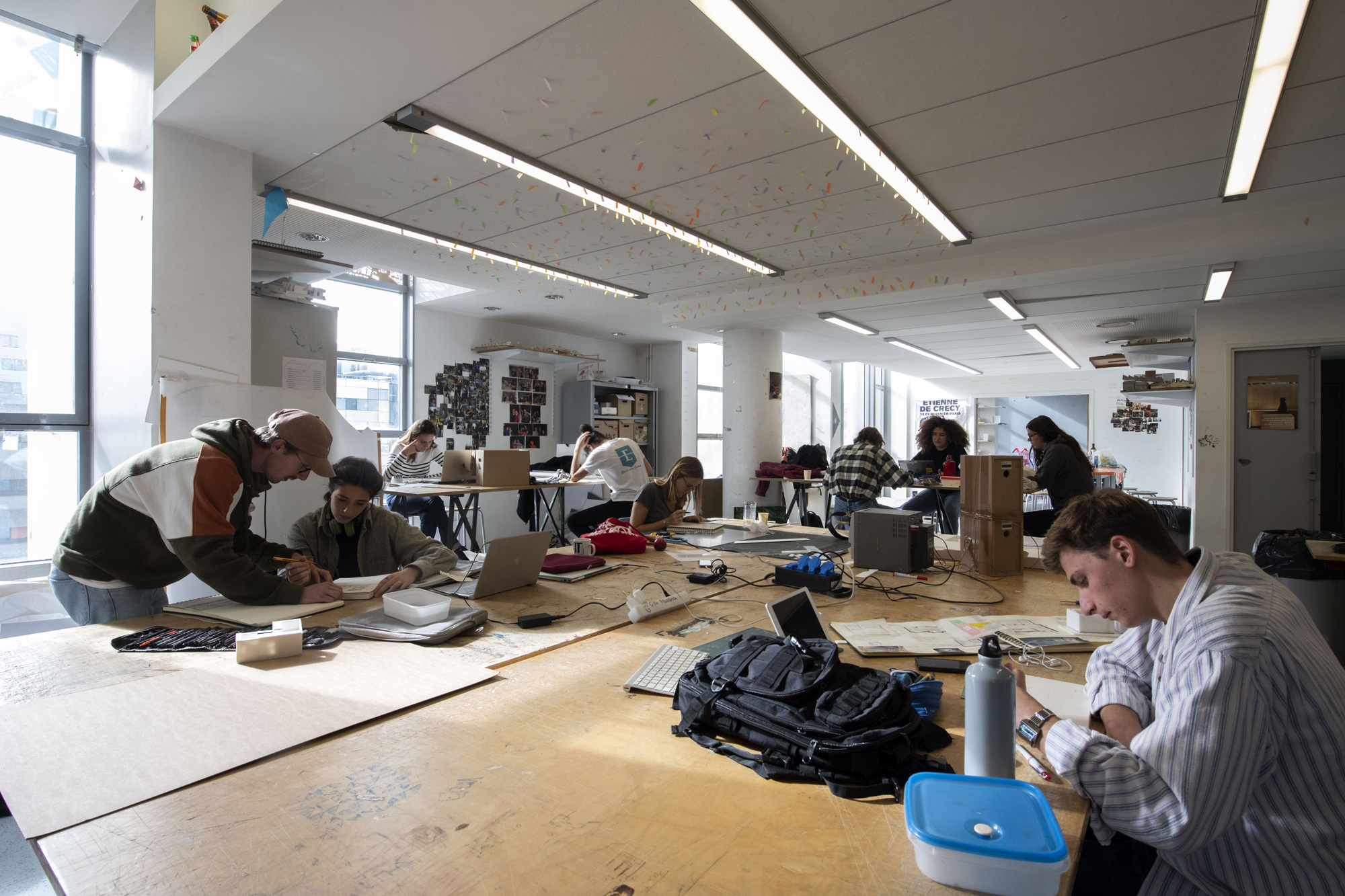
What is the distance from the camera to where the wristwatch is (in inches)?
44.3

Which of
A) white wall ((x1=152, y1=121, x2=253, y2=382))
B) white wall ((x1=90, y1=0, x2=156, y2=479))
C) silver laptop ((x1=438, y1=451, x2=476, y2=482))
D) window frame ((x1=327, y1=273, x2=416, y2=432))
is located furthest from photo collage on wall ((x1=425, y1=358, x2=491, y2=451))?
white wall ((x1=152, y1=121, x2=253, y2=382))

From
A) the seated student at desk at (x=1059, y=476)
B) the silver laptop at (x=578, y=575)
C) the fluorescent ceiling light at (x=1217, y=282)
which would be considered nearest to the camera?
the silver laptop at (x=578, y=575)

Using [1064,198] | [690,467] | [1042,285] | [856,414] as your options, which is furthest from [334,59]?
[856,414]

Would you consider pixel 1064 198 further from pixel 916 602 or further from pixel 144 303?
pixel 144 303

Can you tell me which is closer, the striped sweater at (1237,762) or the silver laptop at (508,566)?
the striped sweater at (1237,762)

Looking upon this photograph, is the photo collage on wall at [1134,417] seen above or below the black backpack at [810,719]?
above

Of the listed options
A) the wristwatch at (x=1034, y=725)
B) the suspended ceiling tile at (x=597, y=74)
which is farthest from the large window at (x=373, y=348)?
the wristwatch at (x=1034, y=725)

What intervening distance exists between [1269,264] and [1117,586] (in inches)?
215

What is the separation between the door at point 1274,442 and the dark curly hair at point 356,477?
735 cm

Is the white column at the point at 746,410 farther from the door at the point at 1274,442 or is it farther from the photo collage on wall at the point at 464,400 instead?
the door at the point at 1274,442

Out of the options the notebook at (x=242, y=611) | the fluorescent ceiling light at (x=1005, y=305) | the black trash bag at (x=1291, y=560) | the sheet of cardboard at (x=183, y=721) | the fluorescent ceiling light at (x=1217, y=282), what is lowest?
the black trash bag at (x=1291, y=560)

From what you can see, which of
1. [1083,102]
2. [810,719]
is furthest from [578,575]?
[1083,102]

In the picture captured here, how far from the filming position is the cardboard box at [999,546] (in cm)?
267

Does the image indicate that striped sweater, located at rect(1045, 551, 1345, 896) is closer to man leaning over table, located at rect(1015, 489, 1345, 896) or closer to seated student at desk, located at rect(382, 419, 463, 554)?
man leaning over table, located at rect(1015, 489, 1345, 896)
